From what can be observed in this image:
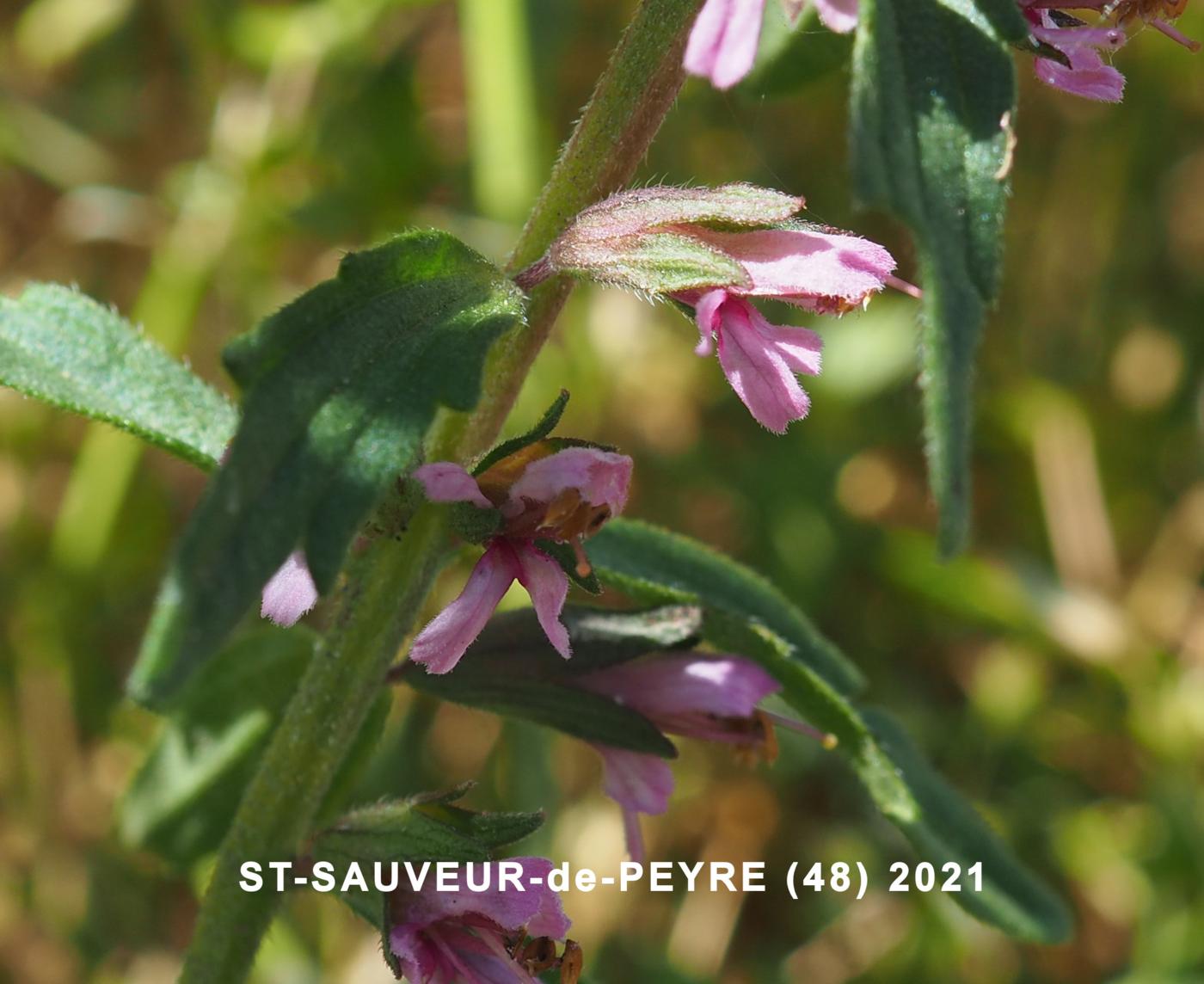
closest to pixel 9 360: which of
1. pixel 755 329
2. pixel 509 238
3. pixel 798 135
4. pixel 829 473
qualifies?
pixel 755 329

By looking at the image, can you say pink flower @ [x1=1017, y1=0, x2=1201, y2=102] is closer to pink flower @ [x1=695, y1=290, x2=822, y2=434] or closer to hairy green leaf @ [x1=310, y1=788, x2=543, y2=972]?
pink flower @ [x1=695, y1=290, x2=822, y2=434]

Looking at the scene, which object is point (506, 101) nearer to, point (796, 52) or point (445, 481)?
point (796, 52)

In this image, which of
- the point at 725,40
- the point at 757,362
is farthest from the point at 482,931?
the point at 725,40

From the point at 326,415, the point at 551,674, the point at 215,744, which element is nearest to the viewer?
the point at 326,415

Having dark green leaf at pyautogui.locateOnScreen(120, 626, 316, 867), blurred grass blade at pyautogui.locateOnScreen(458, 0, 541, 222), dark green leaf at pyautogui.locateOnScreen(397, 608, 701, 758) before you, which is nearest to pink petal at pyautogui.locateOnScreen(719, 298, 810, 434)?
dark green leaf at pyautogui.locateOnScreen(397, 608, 701, 758)

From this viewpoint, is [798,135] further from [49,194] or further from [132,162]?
[49,194]
